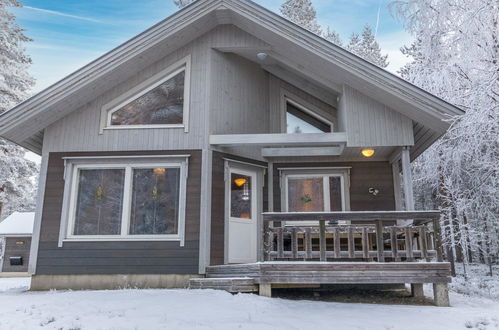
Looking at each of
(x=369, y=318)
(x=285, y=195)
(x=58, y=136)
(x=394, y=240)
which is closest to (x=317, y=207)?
(x=285, y=195)

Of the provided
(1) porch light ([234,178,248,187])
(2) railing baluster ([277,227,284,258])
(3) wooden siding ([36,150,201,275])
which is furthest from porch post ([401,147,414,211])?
(3) wooden siding ([36,150,201,275])

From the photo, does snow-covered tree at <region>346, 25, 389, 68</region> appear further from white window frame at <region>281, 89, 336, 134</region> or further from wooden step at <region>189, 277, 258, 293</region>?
wooden step at <region>189, 277, 258, 293</region>

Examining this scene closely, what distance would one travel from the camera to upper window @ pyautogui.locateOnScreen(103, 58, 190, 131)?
25.0ft

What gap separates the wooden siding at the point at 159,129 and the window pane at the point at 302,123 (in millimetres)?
1419

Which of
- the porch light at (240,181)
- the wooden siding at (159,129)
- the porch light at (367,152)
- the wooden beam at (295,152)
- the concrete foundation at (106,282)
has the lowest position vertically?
the concrete foundation at (106,282)

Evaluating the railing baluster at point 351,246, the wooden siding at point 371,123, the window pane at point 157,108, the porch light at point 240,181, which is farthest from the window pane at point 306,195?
the window pane at point 157,108

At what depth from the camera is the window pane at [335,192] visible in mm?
8266

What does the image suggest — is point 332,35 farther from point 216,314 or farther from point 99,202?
point 216,314

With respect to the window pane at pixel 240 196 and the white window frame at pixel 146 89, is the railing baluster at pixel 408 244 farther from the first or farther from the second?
the white window frame at pixel 146 89

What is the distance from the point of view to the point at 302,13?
18.8 metres

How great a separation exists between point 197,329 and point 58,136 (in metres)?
5.26

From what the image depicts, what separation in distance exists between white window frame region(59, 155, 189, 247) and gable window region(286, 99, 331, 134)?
8.31 feet

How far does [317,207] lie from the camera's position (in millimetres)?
8344

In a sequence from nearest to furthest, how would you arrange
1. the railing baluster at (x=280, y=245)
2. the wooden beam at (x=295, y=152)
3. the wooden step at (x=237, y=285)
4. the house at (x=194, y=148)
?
the wooden step at (x=237, y=285) < the railing baluster at (x=280, y=245) < the house at (x=194, y=148) < the wooden beam at (x=295, y=152)
